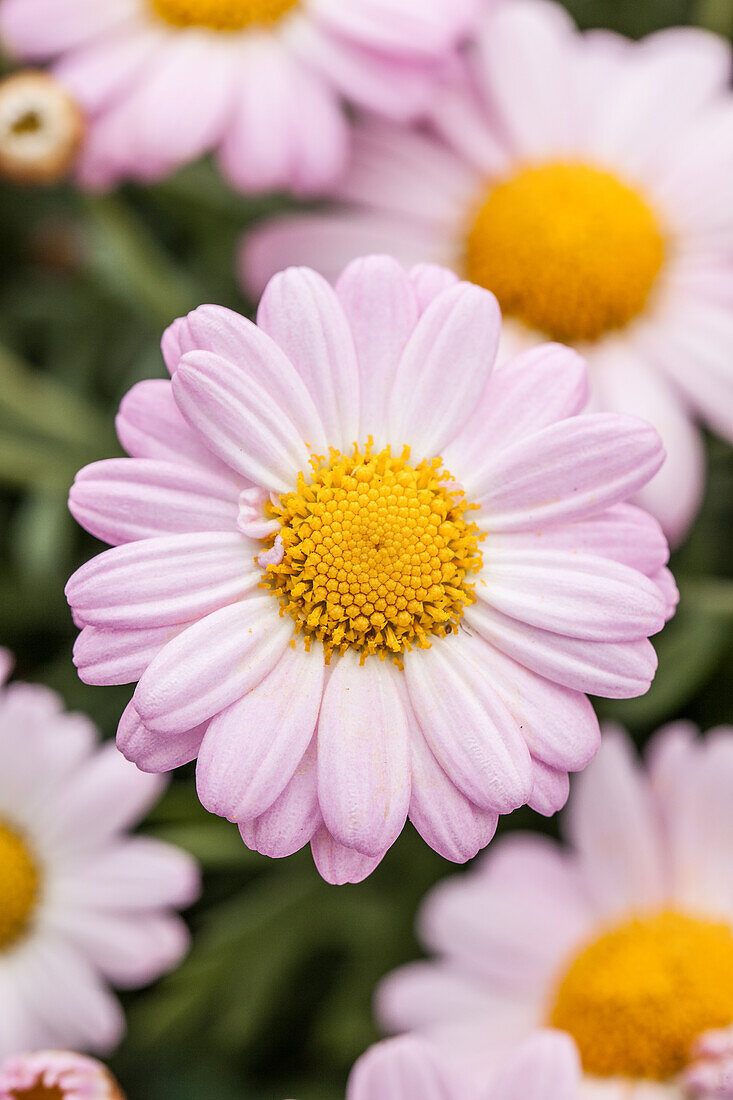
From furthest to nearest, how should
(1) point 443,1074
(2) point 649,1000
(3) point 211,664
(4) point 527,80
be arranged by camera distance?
(4) point 527,80 → (2) point 649,1000 → (1) point 443,1074 → (3) point 211,664

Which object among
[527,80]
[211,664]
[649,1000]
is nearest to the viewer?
[211,664]

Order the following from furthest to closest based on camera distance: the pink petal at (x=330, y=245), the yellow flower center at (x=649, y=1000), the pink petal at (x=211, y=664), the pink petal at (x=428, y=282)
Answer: the pink petal at (x=330, y=245) → the yellow flower center at (x=649, y=1000) → the pink petal at (x=428, y=282) → the pink petal at (x=211, y=664)

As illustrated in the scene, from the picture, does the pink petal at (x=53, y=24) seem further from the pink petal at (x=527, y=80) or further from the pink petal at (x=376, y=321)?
the pink petal at (x=376, y=321)

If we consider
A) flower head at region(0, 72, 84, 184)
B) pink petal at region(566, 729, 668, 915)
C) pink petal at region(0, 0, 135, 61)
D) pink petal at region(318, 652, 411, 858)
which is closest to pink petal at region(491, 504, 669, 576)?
pink petal at region(318, 652, 411, 858)

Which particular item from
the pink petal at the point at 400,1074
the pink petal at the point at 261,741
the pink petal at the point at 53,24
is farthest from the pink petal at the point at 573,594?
the pink petal at the point at 53,24

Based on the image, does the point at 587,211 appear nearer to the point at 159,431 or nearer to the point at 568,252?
the point at 568,252

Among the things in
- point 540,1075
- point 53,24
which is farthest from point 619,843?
point 53,24

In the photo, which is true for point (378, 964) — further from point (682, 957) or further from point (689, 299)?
point (689, 299)

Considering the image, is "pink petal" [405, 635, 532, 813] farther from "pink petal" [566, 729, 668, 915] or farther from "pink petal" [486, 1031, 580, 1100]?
"pink petal" [566, 729, 668, 915]
